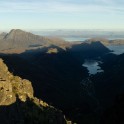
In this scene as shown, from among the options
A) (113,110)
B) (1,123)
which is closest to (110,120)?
(113,110)

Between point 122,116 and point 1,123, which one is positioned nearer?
point 122,116

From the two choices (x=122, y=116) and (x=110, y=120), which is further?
(x=110, y=120)

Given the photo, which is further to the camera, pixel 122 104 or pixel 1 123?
pixel 1 123

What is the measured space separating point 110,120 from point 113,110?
15.5 ft

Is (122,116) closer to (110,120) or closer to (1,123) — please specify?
(110,120)

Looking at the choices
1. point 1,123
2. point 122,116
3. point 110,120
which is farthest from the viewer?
point 1,123

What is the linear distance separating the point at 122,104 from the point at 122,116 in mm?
9420

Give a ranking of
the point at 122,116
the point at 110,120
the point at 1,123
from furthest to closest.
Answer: the point at 1,123 → the point at 110,120 → the point at 122,116

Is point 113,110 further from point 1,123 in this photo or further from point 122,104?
point 1,123

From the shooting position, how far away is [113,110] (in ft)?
490

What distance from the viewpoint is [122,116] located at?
5413 inches

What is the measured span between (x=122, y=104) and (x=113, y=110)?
16.4 ft

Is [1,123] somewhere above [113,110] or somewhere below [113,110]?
below

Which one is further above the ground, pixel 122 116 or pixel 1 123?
pixel 122 116
